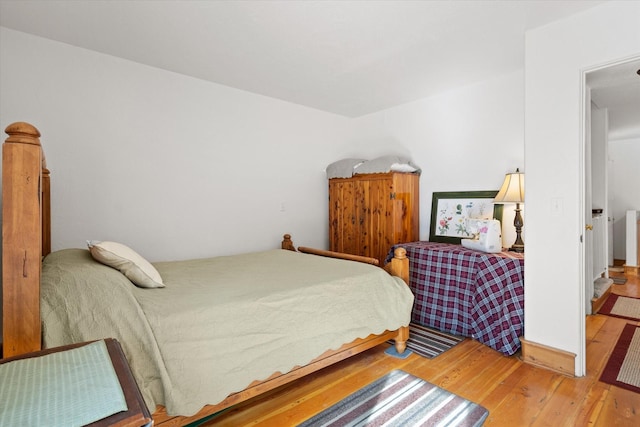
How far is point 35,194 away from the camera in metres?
1.08

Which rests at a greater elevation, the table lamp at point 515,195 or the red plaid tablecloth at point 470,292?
the table lamp at point 515,195

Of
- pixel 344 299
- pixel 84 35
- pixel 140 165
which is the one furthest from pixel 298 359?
pixel 84 35

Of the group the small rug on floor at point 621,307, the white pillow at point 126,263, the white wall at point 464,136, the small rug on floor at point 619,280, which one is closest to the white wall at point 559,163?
the white wall at point 464,136

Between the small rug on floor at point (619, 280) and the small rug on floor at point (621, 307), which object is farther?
the small rug on floor at point (619, 280)

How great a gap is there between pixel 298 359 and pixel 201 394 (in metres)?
0.55

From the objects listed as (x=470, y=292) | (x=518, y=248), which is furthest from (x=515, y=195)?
(x=470, y=292)

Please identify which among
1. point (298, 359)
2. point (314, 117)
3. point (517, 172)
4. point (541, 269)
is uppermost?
point (314, 117)

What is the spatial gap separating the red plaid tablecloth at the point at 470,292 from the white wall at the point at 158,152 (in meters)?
1.62

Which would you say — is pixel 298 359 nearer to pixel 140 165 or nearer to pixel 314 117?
pixel 140 165

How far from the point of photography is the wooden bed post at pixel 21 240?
A: 1.03 metres

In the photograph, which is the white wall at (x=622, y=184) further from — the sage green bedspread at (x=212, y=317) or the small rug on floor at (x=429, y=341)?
the sage green bedspread at (x=212, y=317)

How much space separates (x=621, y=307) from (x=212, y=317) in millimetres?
4131

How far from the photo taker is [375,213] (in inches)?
142

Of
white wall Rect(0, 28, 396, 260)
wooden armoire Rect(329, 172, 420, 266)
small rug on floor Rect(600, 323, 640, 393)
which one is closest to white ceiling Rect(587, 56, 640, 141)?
wooden armoire Rect(329, 172, 420, 266)
